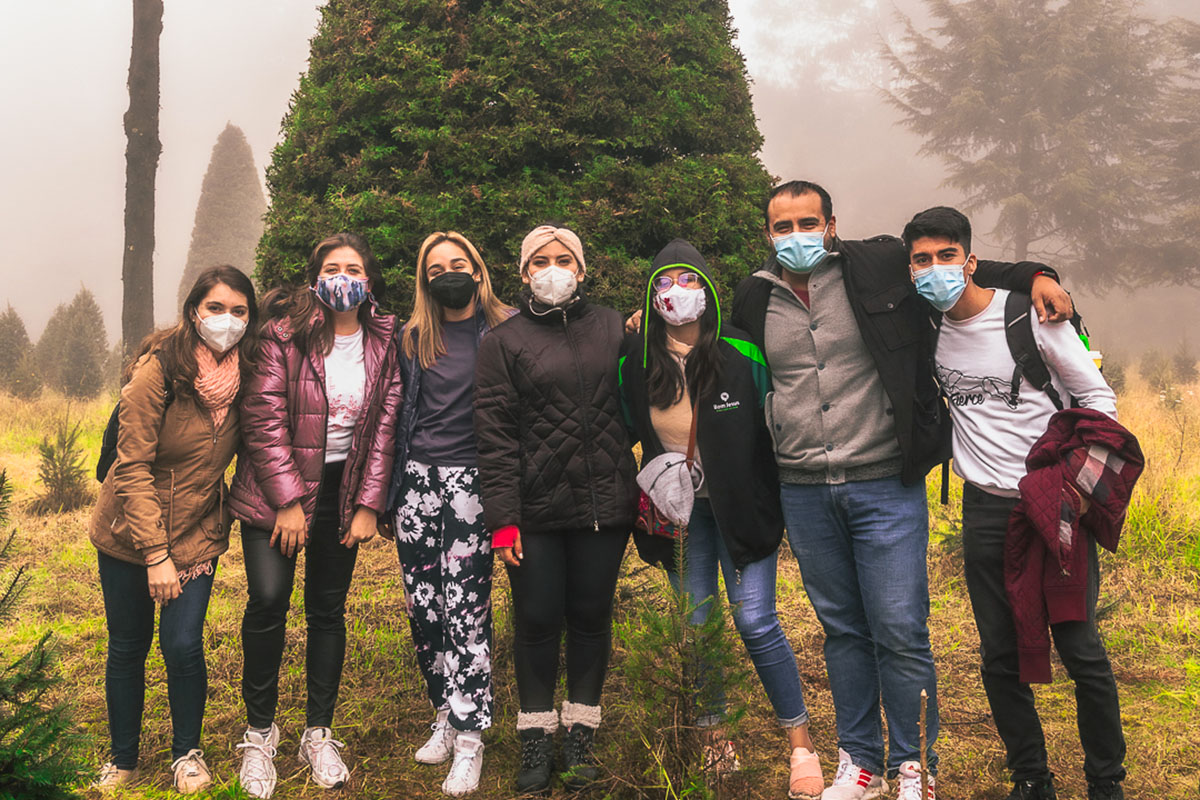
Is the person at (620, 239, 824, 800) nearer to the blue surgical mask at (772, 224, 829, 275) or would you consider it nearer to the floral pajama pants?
the blue surgical mask at (772, 224, 829, 275)

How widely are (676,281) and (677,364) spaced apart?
12.8 inches

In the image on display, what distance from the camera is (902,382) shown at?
309 centimetres

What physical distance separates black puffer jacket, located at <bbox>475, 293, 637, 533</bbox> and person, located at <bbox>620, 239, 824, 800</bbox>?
15cm

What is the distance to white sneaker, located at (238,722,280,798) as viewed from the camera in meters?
3.43

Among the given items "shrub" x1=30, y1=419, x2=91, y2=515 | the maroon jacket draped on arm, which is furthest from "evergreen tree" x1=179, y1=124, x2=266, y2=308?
the maroon jacket draped on arm

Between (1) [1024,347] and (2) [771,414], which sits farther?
(2) [771,414]

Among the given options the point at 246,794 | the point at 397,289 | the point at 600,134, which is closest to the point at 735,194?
the point at 600,134

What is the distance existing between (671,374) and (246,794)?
7.85 ft

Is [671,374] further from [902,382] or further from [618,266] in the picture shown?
[618,266]

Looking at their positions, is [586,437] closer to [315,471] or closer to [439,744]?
[315,471]

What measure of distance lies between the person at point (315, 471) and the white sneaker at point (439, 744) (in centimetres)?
36

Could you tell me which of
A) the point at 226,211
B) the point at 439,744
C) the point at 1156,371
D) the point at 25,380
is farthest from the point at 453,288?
the point at 226,211

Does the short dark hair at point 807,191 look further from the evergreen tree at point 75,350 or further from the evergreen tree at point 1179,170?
the evergreen tree at point 1179,170

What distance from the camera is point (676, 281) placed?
3.34 meters
